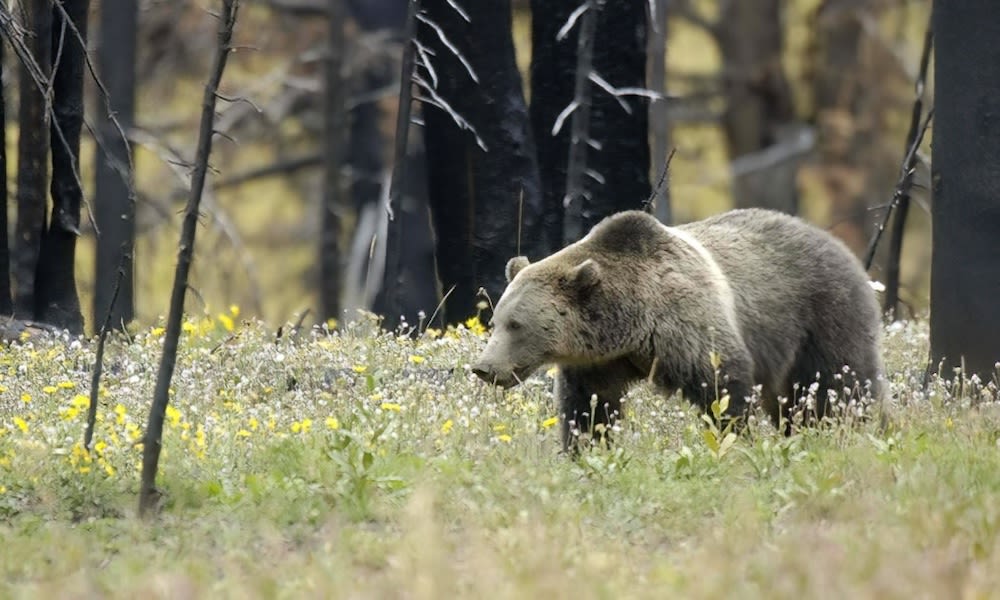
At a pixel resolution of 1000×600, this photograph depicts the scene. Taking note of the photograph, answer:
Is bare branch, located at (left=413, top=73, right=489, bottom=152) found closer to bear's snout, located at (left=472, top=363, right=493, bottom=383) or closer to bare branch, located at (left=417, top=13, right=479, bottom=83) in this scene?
bare branch, located at (left=417, top=13, right=479, bottom=83)

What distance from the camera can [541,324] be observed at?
9.12 m

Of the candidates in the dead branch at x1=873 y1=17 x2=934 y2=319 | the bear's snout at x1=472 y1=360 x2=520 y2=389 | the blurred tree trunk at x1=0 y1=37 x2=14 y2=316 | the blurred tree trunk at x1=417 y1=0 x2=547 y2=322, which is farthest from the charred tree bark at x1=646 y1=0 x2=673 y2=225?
the bear's snout at x1=472 y1=360 x2=520 y2=389

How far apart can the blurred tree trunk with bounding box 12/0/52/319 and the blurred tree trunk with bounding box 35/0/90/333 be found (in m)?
0.11

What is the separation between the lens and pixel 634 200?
14.0m

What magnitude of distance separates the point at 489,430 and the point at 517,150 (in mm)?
5140

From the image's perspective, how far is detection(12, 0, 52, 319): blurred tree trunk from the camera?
12.8 m

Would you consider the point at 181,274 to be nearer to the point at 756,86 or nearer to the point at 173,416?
the point at 173,416

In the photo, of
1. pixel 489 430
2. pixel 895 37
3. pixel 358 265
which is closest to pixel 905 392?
pixel 489 430

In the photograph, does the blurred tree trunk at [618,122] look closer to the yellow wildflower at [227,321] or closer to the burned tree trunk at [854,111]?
the yellow wildflower at [227,321]

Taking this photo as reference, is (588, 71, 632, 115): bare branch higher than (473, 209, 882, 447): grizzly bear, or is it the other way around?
(588, 71, 632, 115): bare branch

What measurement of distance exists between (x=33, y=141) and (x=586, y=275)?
20.3 ft

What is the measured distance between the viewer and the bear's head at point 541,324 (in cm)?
907

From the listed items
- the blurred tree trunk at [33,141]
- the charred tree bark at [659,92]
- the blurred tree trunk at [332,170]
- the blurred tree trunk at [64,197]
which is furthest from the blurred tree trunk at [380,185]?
the blurred tree trunk at [64,197]

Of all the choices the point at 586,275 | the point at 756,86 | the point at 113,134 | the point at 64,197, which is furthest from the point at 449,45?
the point at 756,86
